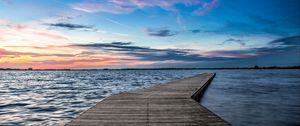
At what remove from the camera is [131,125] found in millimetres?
8008

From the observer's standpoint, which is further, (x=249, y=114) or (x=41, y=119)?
(x=249, y=114)

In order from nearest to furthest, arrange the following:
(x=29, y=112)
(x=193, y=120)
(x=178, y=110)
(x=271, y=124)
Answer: (x=193, y=120) → (x=178, y=110) → (x=271, y=124) → (x=29, y=112)

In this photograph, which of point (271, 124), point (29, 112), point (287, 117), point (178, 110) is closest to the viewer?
point (178, 110)

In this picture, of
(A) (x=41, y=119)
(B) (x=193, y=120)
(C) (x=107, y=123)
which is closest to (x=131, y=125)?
(C) (x=107, y=123)

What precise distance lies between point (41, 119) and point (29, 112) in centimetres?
253

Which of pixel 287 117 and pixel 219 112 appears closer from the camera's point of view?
pixel 287 117

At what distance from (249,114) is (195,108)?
204 inches

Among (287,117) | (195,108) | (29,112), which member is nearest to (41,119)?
(29,112)

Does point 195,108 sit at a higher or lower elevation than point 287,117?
higher

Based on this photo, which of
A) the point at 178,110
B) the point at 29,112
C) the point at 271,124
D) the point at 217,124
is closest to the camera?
the point at 217,124

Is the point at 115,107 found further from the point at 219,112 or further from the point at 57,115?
the point at 219,112

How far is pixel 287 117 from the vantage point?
46.0ft

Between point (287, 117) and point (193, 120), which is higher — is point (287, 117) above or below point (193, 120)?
below

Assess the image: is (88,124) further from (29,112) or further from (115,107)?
(29,112)
